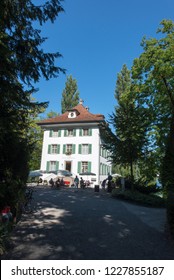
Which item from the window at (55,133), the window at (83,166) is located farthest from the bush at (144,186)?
the window at (55,133)

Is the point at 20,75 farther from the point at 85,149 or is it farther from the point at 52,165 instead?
the point at 52,165

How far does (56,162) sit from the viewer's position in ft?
103

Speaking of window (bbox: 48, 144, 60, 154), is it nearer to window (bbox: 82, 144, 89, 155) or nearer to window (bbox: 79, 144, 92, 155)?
window (bbox: 79, 144, 92, 155)

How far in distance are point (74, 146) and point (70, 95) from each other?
16.9 m

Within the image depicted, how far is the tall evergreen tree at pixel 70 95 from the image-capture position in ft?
144

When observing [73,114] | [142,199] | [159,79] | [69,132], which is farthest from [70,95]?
[142,199]

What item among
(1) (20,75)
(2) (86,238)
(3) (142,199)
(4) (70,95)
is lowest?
(2) (86,238)

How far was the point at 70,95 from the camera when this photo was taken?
44.5 m

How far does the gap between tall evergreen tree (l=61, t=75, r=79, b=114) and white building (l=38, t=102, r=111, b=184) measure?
10550 millimetres

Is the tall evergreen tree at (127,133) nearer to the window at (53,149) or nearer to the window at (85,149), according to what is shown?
the window at (85,149)

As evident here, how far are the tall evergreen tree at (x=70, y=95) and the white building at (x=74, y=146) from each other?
10550mm

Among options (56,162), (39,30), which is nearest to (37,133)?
(56,162)

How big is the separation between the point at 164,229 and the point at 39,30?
27.5ft
